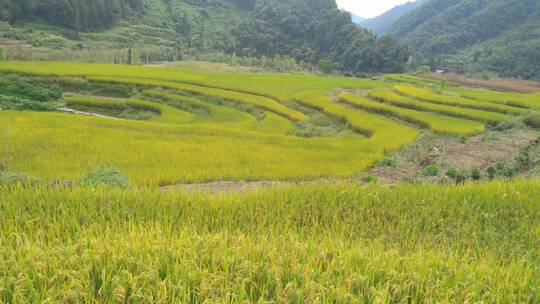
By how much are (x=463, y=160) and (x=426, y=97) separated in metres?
13.8

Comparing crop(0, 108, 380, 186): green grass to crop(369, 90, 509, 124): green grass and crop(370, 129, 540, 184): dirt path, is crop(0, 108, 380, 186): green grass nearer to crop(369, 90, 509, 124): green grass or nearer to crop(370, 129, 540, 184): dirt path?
crop(370, 129, 540, 184): dirt path

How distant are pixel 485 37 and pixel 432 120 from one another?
91.5 metres

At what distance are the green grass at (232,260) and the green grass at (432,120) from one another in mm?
13378

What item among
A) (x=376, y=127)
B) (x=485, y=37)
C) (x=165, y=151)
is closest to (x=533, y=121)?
(x=376, y=127)

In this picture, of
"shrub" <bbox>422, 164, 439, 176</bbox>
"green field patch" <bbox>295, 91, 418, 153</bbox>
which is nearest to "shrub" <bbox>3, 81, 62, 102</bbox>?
"green field patch" <bbox>295, 91, 418, 153</bbox>

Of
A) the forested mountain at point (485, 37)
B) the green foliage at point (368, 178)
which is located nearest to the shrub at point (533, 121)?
the green foliage at point (368, 178)

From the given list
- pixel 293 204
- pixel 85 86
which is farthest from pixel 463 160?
pixel 85 86

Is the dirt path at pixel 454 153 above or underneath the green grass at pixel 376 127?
underneath

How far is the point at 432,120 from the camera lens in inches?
782

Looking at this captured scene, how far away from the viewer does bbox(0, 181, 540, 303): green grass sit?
279 centimetres

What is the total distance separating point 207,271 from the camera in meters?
2.95

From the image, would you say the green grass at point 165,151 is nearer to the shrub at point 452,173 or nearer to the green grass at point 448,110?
the shrub at point 452,173

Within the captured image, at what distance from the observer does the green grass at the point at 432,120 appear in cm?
1825

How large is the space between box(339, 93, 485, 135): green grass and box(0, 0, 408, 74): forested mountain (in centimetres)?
4504
